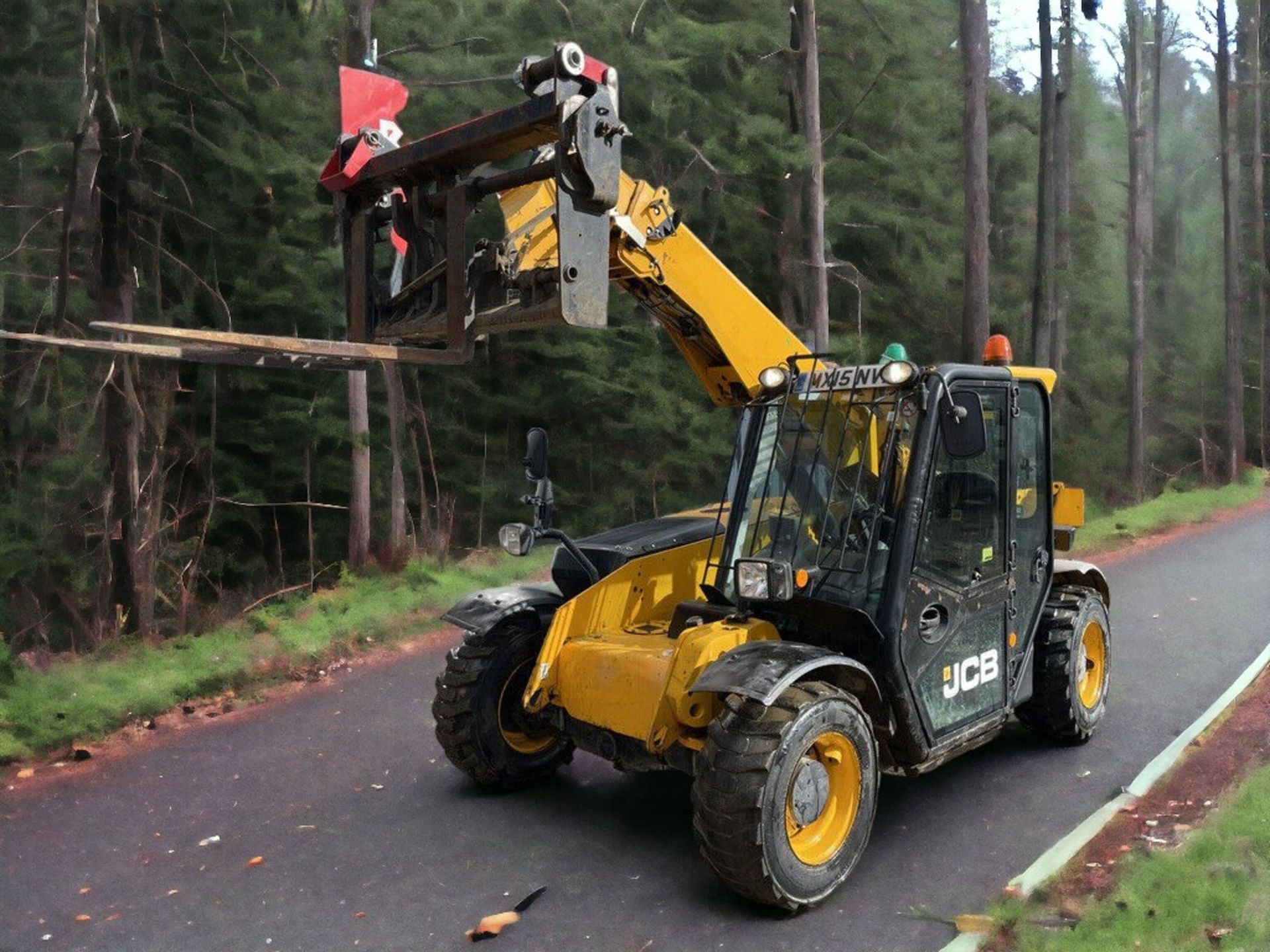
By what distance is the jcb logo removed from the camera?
209 inches

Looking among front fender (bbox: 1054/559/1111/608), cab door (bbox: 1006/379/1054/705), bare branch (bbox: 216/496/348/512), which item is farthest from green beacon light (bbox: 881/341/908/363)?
bare branch (bbox: 216/496/348/512)

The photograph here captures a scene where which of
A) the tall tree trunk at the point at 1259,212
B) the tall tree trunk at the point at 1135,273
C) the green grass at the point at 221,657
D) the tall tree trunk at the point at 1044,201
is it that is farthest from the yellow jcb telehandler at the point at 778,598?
the tall tree trunk at the point at 1259,212

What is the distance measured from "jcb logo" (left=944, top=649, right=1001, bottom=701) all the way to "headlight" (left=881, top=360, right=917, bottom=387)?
4.75 ft

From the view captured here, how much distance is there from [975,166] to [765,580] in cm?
1107

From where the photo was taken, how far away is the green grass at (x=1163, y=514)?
1568 centimetres

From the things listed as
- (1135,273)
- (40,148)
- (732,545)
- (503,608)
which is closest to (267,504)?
(40,148)

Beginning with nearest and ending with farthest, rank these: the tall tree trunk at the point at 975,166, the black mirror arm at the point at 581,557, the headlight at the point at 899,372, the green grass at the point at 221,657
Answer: the headlight at the point at 899,372 → the black mirror arm at the point at 581,557 → the green grass at the point at 221,657 → the tall tree trunk at the point at 975,166

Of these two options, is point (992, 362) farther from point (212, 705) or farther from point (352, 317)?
point (212, 705)

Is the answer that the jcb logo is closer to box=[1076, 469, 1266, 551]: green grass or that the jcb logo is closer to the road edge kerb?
the road edge kerb

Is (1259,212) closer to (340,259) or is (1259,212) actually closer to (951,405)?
(340,259)

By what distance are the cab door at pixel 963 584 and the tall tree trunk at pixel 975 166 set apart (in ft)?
28.9

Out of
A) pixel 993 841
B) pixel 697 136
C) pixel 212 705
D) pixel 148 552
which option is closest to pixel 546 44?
pixel 697 136

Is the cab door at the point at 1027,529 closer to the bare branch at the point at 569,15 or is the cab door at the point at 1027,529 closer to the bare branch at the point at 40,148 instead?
the bare branch at the point at 40,148

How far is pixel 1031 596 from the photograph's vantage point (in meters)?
6.00
